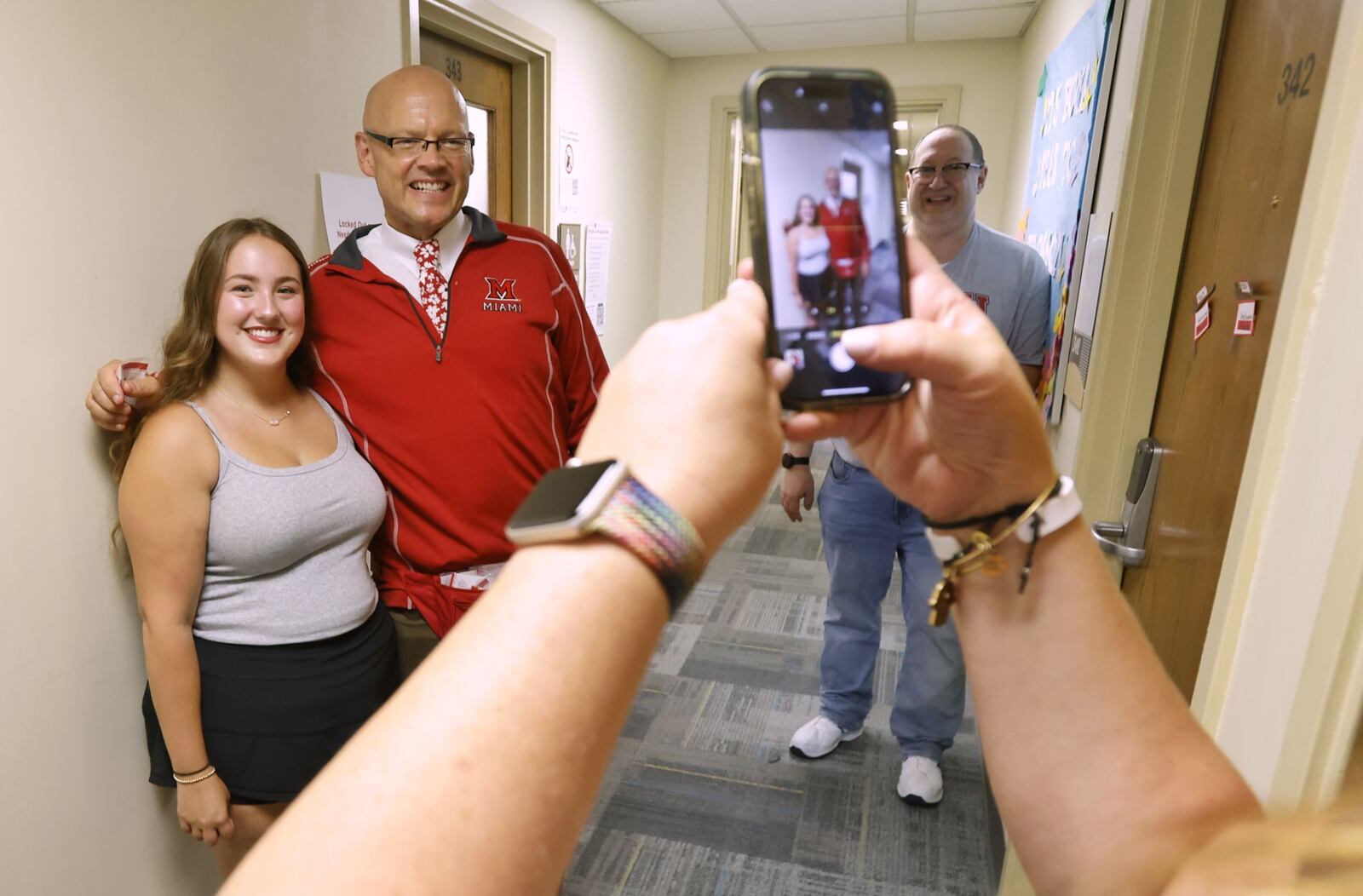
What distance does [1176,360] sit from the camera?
4.41 feet

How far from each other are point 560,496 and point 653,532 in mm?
48

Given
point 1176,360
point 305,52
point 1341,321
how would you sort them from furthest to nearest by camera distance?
point 305,52
point 1176,360
point 1341,321

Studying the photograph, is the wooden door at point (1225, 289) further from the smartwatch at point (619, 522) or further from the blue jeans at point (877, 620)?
the smartwatch at point (619, 522)

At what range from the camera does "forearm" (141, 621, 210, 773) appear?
1.23m

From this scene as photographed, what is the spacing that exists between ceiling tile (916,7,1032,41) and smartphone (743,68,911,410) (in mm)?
3949

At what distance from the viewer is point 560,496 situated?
35 centimetres

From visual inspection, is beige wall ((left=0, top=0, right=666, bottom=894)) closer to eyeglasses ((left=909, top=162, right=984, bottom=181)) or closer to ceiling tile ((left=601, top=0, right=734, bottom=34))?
eyeglasses ((left=909, top=162, right=984, bottom=181))

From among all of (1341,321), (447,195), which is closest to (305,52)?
(447,195)

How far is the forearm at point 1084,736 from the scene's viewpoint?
47cm

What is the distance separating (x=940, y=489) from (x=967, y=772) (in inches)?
74.2

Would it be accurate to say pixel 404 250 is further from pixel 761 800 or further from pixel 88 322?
pixel 761 800

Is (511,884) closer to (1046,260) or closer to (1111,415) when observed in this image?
(1111,415)

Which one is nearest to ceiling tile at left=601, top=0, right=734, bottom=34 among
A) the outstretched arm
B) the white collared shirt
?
the white collared shirt

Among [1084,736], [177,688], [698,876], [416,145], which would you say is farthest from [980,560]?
[698,876]
